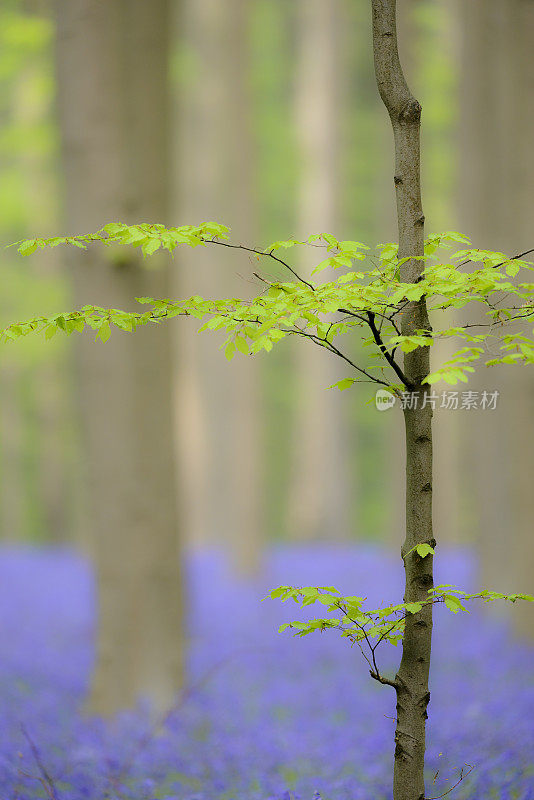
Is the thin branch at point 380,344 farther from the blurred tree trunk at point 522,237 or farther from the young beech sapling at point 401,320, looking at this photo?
the blurred tree trunk at point 522,237

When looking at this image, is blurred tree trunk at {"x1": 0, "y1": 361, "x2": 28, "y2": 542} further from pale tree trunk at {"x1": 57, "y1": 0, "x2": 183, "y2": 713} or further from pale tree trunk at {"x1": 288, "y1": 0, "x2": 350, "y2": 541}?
pale tree trunk at {"x1": 57, "y1": 0, "x2": 183, "y2": 713}

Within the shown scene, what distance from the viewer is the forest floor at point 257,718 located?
3479 millimetres

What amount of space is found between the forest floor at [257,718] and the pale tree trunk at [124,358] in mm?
445

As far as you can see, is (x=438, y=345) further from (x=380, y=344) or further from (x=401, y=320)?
(x=380, y=344)

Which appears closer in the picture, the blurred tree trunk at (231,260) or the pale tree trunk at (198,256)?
the blurred tree trunk at (231,260)

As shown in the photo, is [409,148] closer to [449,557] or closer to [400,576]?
[400,576]

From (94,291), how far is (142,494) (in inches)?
50.6

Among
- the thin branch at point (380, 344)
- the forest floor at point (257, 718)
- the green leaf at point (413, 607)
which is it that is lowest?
the forest floor at point (257, 718)

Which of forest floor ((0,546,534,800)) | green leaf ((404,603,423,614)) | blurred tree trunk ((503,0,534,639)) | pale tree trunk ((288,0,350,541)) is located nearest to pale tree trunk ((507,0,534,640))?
blurred tree trunk ((503,0,534,639))

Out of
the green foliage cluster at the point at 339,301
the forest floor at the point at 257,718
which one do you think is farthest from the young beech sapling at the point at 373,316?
the forest floor at the point at 257,718

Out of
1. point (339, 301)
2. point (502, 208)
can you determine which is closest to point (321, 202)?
point (502, 208)

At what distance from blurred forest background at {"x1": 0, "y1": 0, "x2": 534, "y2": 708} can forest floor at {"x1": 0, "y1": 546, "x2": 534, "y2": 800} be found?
60cm

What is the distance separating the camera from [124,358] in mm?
4645

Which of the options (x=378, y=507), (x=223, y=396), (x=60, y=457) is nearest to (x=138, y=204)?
(x=223, y=396)
